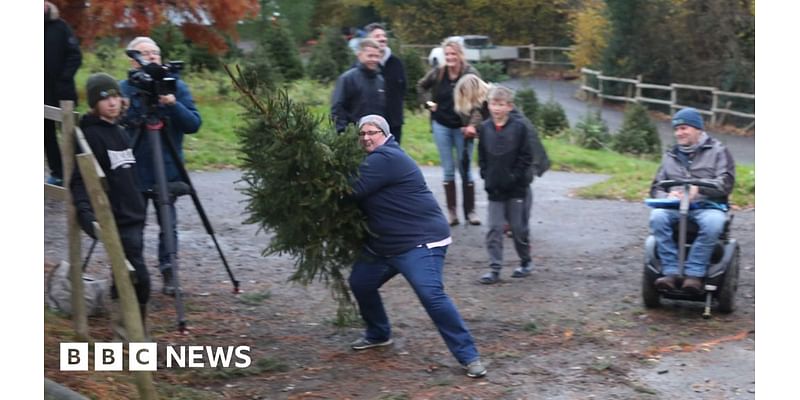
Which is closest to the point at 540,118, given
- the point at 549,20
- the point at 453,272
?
the point at 549,20

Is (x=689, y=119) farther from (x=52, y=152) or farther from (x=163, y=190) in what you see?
(x=52, y=152)

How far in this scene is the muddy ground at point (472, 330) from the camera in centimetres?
622

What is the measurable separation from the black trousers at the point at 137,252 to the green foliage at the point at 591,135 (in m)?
14.1

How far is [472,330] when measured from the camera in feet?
24.4

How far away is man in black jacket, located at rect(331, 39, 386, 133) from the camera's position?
9.30m

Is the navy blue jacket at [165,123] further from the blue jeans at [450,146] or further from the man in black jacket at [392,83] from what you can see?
the blue jeans at [450,146]

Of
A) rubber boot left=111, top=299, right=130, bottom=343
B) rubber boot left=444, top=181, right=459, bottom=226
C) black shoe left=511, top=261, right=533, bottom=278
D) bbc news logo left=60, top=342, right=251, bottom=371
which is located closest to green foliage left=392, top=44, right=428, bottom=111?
rubber boot left=444, top=181, right=459, bottom=226

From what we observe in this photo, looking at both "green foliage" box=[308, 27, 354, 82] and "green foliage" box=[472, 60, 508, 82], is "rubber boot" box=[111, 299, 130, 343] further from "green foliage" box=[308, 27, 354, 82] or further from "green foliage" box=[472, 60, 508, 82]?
"green foliage" box=[308, 27, 354, 82]

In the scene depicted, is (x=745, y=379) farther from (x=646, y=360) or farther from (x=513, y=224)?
(x=513, y=224)

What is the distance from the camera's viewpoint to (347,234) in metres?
6.46

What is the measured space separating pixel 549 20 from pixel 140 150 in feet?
46.4

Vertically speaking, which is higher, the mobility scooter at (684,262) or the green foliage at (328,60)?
the green foliage at (328,60)

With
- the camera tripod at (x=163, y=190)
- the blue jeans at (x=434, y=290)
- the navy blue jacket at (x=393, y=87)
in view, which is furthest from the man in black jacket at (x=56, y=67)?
the blue jeans at (x=434, y=290)

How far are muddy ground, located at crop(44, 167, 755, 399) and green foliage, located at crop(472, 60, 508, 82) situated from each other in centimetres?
1088
